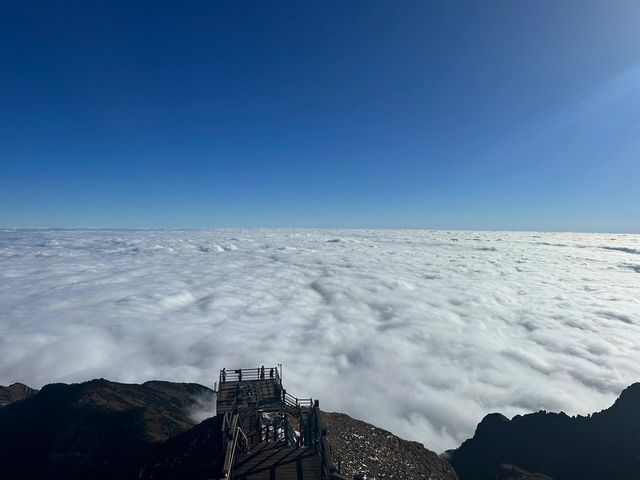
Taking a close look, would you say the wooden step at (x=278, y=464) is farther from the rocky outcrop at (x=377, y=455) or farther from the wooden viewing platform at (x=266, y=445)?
the rocky outcrop at (x=377, y=455)

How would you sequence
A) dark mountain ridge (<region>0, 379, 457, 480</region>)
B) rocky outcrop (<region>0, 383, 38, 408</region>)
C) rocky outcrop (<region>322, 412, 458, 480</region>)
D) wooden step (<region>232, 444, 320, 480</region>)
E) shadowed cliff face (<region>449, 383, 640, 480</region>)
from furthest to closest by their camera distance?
rocky outcrop (<region>0, 383, 38, 408</region>) < shadowed cliff face (<region>449, 383, 640, 480</region>) < dark mountain ridge (<region>0, 379, 457, 480</region>) < rocky outcrop (<region>322, 412, 458, 480</region>) < wooden step (<region>232, 444, 320, 480</region>)

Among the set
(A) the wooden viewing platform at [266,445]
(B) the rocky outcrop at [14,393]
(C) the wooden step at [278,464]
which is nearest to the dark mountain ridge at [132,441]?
(A) the wooden viewing platform at [266,445]

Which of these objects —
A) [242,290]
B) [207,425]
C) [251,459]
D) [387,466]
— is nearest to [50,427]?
[207,425]

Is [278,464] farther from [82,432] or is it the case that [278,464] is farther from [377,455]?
[82,432]

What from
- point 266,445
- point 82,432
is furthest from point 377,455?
point 82,432

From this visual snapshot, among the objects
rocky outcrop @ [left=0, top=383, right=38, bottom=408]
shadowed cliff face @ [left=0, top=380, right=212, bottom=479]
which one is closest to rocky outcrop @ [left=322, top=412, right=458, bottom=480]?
shadowed cliff face @ [left=0, top=380, right=212, bottom=479]

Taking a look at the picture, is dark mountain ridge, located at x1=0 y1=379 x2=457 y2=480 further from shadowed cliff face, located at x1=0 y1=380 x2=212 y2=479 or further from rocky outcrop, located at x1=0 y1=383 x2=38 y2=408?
rocky outcrop, located at x1=0 y1=383 x2=38 y2=408

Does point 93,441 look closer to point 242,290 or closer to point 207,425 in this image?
point 207,425
